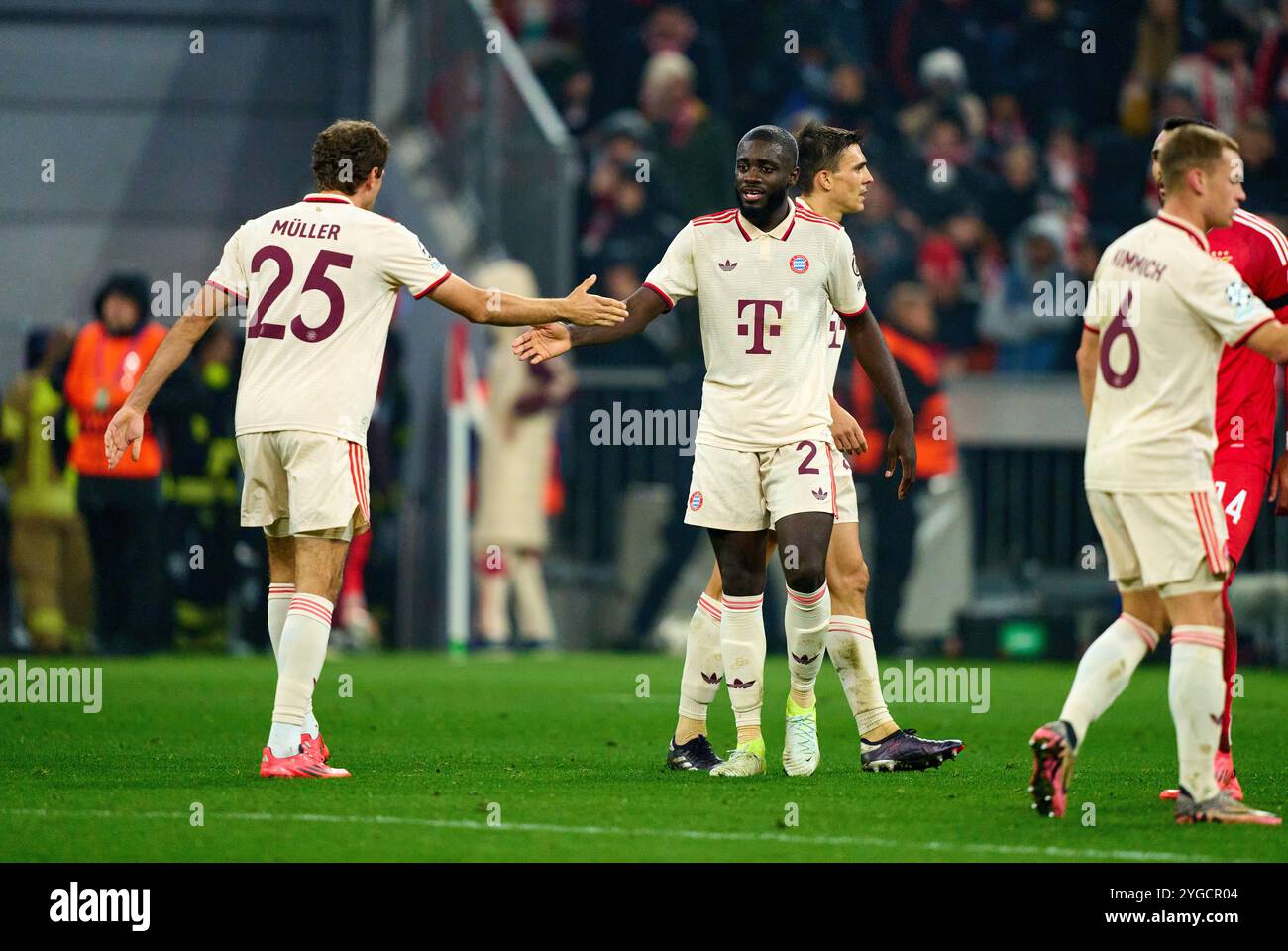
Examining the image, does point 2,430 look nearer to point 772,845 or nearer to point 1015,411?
point 1015,411

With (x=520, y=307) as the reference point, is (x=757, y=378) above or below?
below

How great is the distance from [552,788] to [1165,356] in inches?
103

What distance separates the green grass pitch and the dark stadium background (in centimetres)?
389

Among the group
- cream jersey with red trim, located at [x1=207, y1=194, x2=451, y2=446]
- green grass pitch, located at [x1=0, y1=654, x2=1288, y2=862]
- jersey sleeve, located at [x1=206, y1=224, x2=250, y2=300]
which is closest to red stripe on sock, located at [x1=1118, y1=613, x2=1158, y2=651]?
green grass pitch, located at [x1=0, y1=654, x2=1288, y2=862]

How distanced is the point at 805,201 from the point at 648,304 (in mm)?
926

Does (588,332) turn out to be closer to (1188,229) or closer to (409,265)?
(409,265)

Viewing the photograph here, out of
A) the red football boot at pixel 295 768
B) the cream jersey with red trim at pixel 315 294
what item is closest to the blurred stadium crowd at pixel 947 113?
the cream jersey with red trim at pixel 315 294

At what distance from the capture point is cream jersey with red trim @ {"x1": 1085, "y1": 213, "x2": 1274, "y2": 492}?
22.1ft

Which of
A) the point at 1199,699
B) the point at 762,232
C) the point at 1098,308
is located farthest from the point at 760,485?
the point at 1199,699

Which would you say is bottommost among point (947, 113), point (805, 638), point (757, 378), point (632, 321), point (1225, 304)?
point (805, 638)

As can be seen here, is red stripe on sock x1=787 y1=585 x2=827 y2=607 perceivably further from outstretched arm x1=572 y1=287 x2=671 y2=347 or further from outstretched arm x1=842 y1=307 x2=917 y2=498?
outstretched arm x1=572 y1=287 x2=671 y2=347

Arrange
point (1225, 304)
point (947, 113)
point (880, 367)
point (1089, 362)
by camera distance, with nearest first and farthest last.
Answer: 1. point (1225, 304)
2. point (1089, 362)
3. point (880, 367)
4. point (947, 113)

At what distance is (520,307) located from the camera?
322 inches

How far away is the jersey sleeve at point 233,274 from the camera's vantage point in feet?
26.5
